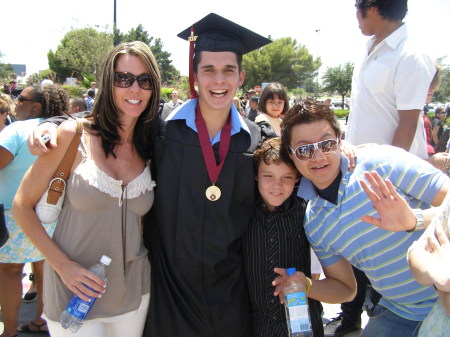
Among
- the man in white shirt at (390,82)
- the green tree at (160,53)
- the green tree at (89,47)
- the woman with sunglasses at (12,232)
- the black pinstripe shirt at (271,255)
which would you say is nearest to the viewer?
the black pinstripe shirt at (271,255)

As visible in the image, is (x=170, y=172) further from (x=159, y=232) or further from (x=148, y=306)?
(x=148, y=306)

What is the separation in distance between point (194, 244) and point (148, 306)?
20.4 inches

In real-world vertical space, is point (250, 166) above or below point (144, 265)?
above

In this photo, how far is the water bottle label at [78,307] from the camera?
1.81m

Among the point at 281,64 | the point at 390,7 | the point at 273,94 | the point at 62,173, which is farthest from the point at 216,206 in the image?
the point at 281,64

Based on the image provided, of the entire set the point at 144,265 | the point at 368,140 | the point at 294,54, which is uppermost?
the point at 294,54

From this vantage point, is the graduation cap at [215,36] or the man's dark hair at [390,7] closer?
the graduation cap at [215,36]

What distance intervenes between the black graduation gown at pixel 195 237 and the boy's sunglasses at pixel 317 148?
Answer: 0.34 metres

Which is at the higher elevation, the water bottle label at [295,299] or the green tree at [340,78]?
the green tree at [340,78]

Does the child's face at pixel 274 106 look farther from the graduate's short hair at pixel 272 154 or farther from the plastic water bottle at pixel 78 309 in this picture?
the plastic water bottle at pixel 78 309

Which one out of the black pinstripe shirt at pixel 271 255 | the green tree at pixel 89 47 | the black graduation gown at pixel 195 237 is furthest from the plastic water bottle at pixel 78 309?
the green tree at pixel 89 47

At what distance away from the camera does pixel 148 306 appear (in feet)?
7.29

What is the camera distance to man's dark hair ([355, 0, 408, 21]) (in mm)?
2586

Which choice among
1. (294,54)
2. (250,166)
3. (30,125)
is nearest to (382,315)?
(250,166)
